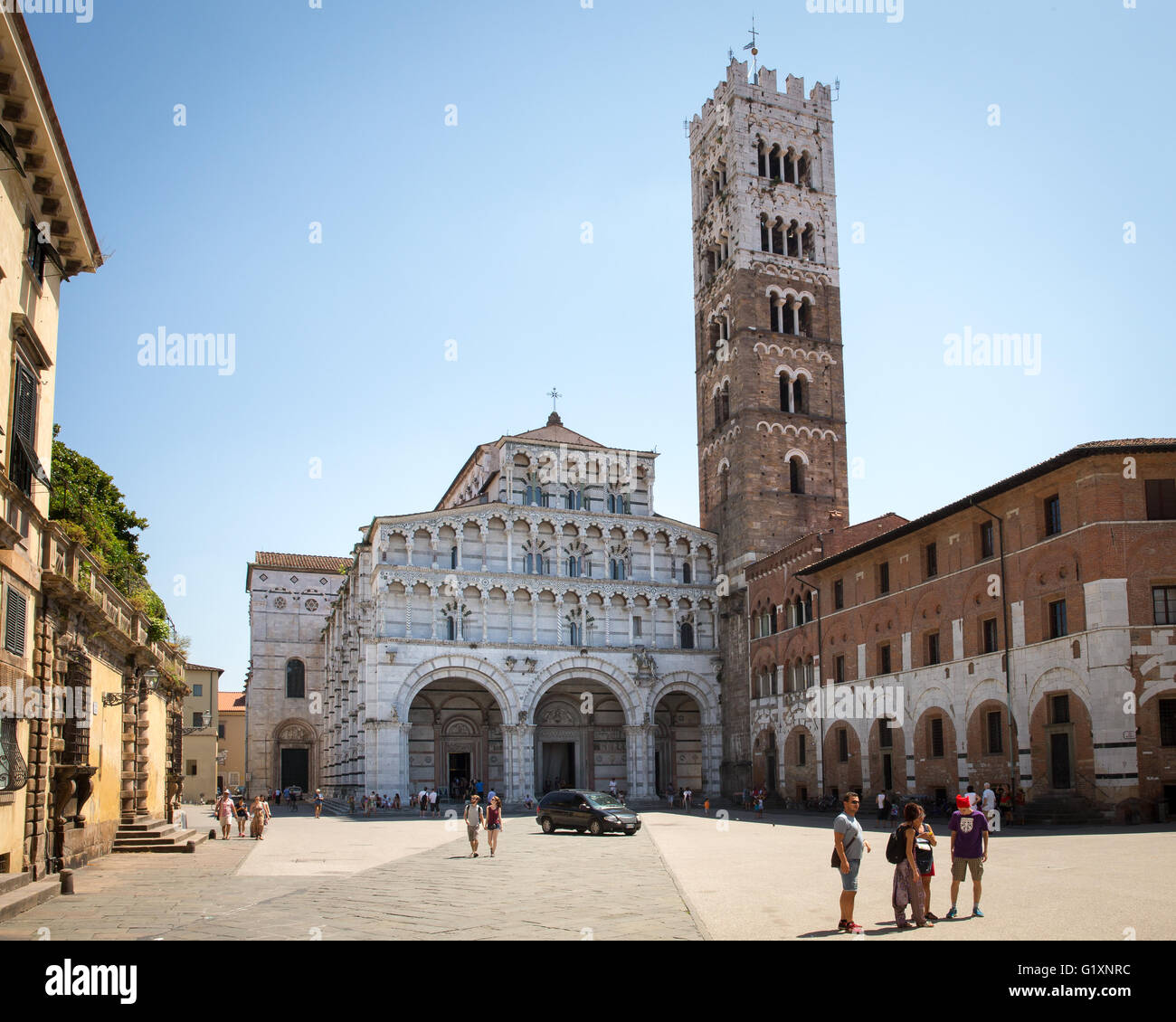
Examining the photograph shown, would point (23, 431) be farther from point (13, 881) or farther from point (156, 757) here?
point (156, 757)

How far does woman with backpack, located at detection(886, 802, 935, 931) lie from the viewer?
12211 millimetres

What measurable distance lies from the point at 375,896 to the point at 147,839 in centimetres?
1218

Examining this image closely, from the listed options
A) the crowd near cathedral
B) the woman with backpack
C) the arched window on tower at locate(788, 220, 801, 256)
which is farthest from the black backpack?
the arched window on tower at locate(788, 220, 801, 256)

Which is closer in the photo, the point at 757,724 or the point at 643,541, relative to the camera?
the point at 757,724

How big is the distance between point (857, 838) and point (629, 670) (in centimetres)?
4207

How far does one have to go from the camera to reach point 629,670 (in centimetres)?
5400

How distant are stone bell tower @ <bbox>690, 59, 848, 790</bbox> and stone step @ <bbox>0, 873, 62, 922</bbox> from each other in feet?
129

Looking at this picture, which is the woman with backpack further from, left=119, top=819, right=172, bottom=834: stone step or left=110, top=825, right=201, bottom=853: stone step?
left=119, top=819, right=172, bottom=834: stone step

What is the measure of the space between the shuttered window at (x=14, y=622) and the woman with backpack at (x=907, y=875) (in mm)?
11300

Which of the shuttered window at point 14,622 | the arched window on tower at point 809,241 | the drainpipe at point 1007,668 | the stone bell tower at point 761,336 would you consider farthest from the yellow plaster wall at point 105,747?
the arched window on tower at point 809,241

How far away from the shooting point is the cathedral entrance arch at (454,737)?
53.1 m

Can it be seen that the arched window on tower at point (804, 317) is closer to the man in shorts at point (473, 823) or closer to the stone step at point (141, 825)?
the man in shorts at point (473, 823)
